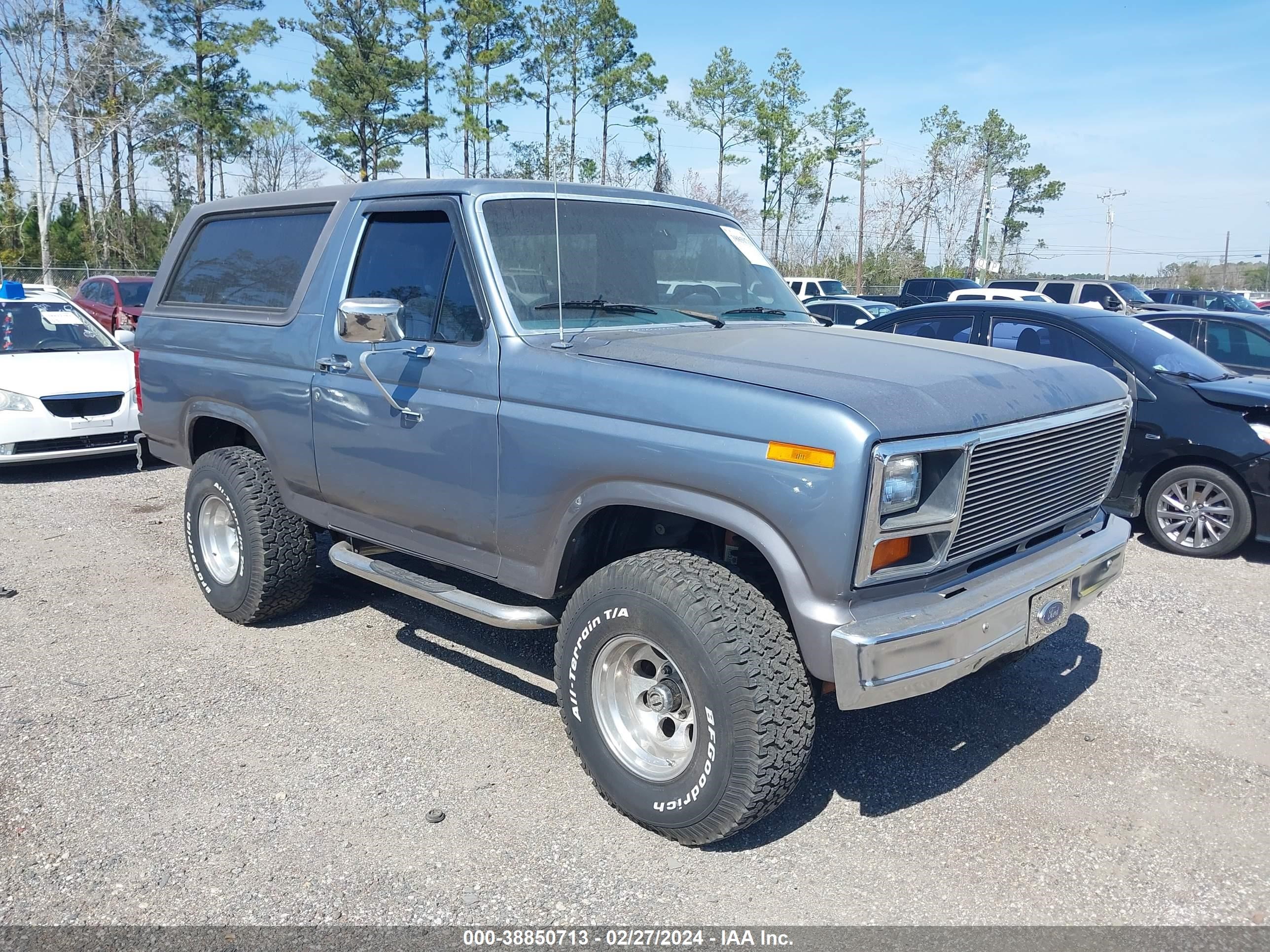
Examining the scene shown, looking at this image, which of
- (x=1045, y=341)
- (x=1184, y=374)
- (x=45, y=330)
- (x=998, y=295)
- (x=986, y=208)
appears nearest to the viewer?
(x=1184, y=374)

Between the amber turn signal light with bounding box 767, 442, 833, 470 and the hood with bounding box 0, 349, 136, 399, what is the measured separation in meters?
7.66

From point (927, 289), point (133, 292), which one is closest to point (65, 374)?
point (133, 292)

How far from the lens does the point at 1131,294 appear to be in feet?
73.5

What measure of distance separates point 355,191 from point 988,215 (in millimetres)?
39370

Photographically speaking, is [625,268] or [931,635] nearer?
[931,635]

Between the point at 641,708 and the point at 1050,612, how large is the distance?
1.45m

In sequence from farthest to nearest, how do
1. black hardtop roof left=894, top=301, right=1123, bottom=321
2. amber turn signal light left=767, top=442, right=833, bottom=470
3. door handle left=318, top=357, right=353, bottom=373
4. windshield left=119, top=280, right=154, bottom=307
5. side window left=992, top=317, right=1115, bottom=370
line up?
windshield left=119, top=280, right=154, bottom=307, black hardtop roof left=894, top=301, right=1123, bottom=321, side window left=992, top=317, right=1115, bottom=370, door handle left=318, top=357, right=353, bottom=373, amber turn signal light left=767, top=442, right=833, bottom=470

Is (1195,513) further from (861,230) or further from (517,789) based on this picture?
(861,230)

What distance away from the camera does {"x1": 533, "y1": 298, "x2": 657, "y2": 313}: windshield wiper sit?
3.81m

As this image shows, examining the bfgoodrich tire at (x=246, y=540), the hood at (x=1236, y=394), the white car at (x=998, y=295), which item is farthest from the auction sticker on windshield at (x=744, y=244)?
the white car at (x=998, y=295)

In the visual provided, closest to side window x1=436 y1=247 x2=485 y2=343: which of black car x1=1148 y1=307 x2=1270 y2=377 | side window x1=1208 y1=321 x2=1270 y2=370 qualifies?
black car x1=1148 y1=307 x2=1270 y2=377

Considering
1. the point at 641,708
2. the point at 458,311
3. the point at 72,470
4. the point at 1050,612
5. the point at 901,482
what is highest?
the point at 458,311

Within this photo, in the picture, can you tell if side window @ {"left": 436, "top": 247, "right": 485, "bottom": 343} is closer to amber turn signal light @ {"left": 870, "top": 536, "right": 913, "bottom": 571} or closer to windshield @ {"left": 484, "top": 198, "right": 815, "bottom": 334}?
windshield @ {"left": 484, "top": 198, "right": 815, "bottom": 334}

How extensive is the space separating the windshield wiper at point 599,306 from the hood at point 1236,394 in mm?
4696
